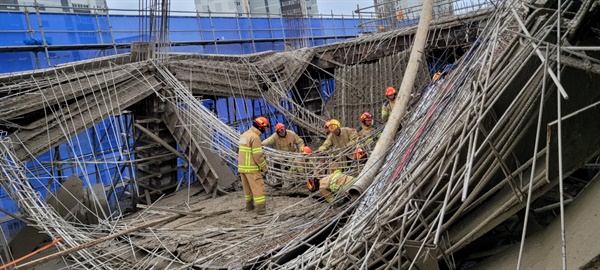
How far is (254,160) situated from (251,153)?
126 mm

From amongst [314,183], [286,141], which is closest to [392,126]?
[314,183]

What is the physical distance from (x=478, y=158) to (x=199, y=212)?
209 inches

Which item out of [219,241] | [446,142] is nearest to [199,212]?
[219,241]

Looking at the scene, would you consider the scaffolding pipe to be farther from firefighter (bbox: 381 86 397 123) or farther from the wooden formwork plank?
firefighter (bbox: 381 86 397 123)

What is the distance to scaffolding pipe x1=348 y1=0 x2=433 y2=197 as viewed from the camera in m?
5.08

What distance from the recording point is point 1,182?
6488mm

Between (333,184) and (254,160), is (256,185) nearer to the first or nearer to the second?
(254,160)

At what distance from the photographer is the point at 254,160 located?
7031 millimetres

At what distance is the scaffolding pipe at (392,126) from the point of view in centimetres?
508

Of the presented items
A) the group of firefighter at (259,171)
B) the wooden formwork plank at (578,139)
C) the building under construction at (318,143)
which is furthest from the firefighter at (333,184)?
the wooden formwork plank at (578,139)

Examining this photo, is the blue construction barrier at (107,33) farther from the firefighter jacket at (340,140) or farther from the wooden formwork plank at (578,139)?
the wooden formwork plank at (578,139)

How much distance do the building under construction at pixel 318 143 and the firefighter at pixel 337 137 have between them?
813 millimetres

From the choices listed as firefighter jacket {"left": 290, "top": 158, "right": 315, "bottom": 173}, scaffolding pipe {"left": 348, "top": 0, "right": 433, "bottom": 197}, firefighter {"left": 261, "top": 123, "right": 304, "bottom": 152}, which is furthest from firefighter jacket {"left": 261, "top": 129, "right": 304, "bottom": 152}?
scaffolding pipe {"left": 348, "top": 0, "right": 433, "bottom": 197}

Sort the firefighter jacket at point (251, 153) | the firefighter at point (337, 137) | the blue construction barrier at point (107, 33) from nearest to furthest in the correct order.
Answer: the firefighter jacket at point (251, 153), the firefighter at point (337, 137), the blue construction barrier at point (107, 33)
